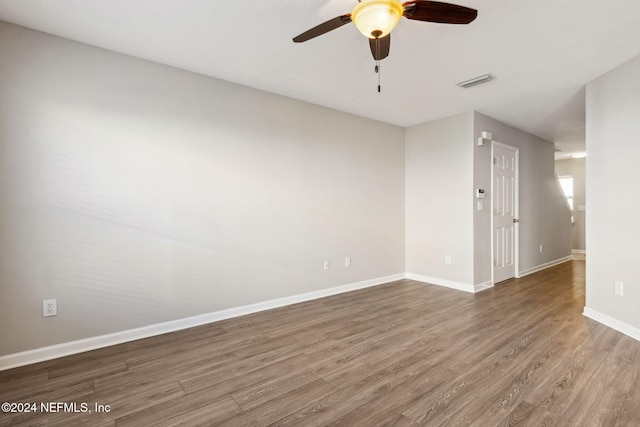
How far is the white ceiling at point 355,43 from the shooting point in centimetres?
204

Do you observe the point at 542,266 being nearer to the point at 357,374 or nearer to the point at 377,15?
the point at 357,374

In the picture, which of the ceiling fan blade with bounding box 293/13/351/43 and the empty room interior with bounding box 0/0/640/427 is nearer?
the ceiling fan blade with bounding box 293/13/351/43

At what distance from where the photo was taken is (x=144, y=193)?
2.74 metres

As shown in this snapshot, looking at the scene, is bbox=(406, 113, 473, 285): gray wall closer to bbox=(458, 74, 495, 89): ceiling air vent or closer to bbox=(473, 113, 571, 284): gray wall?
bbox=(473, 113, 571, 284): gray wall

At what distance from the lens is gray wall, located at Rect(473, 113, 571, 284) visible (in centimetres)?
425

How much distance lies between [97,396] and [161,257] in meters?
1.18

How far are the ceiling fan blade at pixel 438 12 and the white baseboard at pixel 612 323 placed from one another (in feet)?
9.87

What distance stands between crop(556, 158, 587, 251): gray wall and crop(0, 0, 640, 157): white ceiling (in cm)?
496

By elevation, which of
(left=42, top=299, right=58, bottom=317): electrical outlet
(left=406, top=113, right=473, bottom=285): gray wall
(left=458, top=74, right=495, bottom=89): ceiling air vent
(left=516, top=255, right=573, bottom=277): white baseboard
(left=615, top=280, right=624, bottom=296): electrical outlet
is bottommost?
(left=516, top=255, right=573, bottom=277): white baseboard

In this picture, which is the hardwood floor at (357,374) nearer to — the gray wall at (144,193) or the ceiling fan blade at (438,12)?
the gray wall at (144,193)

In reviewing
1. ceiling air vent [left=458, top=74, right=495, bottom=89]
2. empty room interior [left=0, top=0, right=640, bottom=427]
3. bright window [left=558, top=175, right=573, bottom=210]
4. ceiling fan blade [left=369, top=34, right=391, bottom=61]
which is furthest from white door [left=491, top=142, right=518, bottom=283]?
bright window [left=558, top=175, right=573, bottom=210]

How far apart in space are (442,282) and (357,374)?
9.34 feet

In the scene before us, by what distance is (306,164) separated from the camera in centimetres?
381

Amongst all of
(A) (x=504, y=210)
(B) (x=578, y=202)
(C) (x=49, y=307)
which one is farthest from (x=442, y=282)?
(B) (x=578, y=202)
